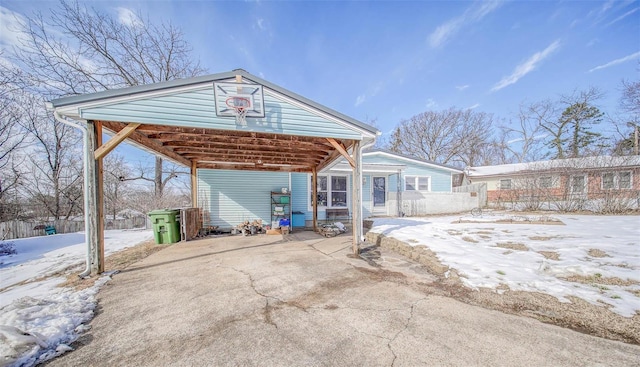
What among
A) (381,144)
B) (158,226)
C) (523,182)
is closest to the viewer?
(158,226)

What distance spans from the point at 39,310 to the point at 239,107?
13.5 feet

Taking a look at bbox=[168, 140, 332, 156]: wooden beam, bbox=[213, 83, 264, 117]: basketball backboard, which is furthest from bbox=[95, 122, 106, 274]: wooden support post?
bbox=[213, 83, 264, 117]: basketball backboard

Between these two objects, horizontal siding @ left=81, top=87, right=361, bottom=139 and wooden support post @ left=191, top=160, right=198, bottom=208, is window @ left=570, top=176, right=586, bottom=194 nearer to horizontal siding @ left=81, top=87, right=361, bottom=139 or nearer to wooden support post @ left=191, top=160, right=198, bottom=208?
horizontal siding @ left=81, top=87, right=361, bottom=139

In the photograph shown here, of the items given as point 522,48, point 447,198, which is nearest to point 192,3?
point 447,198

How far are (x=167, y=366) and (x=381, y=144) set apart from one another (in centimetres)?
2886

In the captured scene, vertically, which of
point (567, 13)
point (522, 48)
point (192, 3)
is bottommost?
point (567, 13)

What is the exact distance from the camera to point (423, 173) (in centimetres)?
1415

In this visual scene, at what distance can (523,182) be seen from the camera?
13367mm

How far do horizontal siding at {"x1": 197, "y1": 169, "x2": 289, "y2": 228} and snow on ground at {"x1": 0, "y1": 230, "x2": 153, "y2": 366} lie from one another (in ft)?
13.7

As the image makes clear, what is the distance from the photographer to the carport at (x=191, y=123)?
13.4 feet

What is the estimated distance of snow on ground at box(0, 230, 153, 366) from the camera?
78.7 inches

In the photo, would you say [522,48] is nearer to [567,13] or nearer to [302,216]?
[567,13]

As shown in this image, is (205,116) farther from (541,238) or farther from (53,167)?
(53,167)

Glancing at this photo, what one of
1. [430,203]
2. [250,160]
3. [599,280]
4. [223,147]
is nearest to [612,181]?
[430,203]
